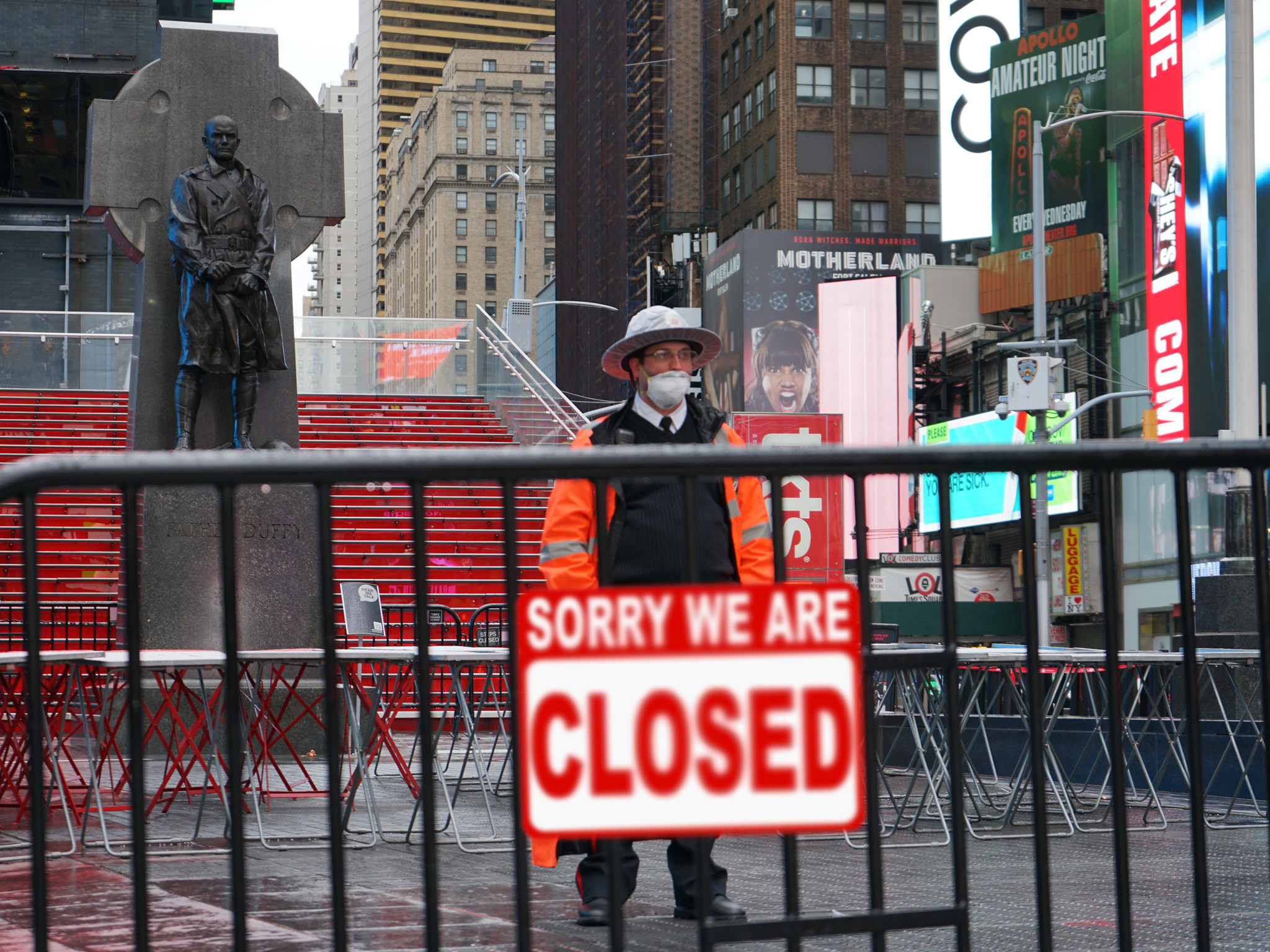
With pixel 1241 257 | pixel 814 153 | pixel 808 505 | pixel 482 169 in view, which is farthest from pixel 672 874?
pixel 482 169

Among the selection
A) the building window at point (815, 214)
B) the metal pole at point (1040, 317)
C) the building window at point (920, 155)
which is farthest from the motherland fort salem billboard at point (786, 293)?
the metal pole at point (1040, 317)

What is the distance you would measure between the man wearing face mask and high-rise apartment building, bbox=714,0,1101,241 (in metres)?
63.7

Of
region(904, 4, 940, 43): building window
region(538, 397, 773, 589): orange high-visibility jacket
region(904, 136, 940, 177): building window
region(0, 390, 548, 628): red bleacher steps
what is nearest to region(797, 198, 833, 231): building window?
region(904, 136, 940, 177): building window

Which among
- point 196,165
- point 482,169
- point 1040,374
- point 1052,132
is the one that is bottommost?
point 1040,374

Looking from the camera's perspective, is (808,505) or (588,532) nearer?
(588,532)

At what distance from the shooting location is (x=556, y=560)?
527 cm

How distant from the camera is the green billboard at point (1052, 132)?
46.2 metres

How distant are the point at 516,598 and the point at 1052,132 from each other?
46219 millimetres

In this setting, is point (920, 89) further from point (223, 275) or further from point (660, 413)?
point (660, 413)

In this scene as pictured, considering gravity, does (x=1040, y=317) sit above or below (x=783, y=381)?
below

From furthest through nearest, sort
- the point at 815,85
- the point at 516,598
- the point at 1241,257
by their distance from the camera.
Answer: the point at 815,85 → the point at 1241,257 → the point at 516,598

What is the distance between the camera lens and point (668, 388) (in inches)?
220

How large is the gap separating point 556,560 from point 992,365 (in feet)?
147

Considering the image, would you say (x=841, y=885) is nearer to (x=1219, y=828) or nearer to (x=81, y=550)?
(x=1219, y=828)
